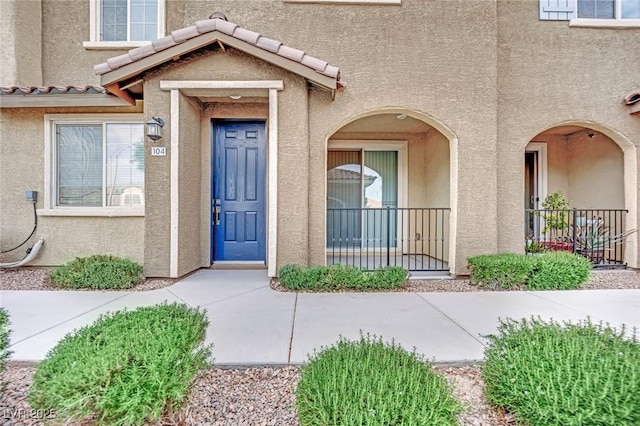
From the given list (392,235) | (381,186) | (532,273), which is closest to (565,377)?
(532,273)

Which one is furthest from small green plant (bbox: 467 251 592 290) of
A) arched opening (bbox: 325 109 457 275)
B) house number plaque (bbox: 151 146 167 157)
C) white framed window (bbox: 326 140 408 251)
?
house number plaque (bbox: 151 146 167 157)

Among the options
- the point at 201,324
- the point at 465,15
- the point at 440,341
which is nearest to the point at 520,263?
the point at 440,341

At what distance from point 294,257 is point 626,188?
6.95 meters

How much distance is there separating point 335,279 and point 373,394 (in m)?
3.27

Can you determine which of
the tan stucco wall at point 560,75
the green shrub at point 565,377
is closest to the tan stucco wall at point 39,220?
the green shrub at point 565,377

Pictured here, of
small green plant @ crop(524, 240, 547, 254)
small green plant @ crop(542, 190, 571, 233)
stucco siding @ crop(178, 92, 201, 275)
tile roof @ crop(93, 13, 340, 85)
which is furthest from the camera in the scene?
small green plant @ crop(542, 190, 571, 233)

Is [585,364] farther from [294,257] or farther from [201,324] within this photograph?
[294,257]

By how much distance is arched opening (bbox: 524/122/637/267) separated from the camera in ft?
20.8

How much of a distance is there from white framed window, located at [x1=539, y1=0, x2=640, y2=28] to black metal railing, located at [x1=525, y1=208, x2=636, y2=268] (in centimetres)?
376

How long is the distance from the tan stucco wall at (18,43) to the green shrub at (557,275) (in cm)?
1012

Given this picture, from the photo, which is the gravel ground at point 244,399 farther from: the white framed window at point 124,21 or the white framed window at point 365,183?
the white framed window at point 124,21

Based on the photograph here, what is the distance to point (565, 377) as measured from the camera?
1.82 meters

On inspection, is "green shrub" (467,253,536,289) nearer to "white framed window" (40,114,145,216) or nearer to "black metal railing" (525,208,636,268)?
"black metal railing" (525,208,636,268)

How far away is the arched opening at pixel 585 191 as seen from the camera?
20.8 ft
